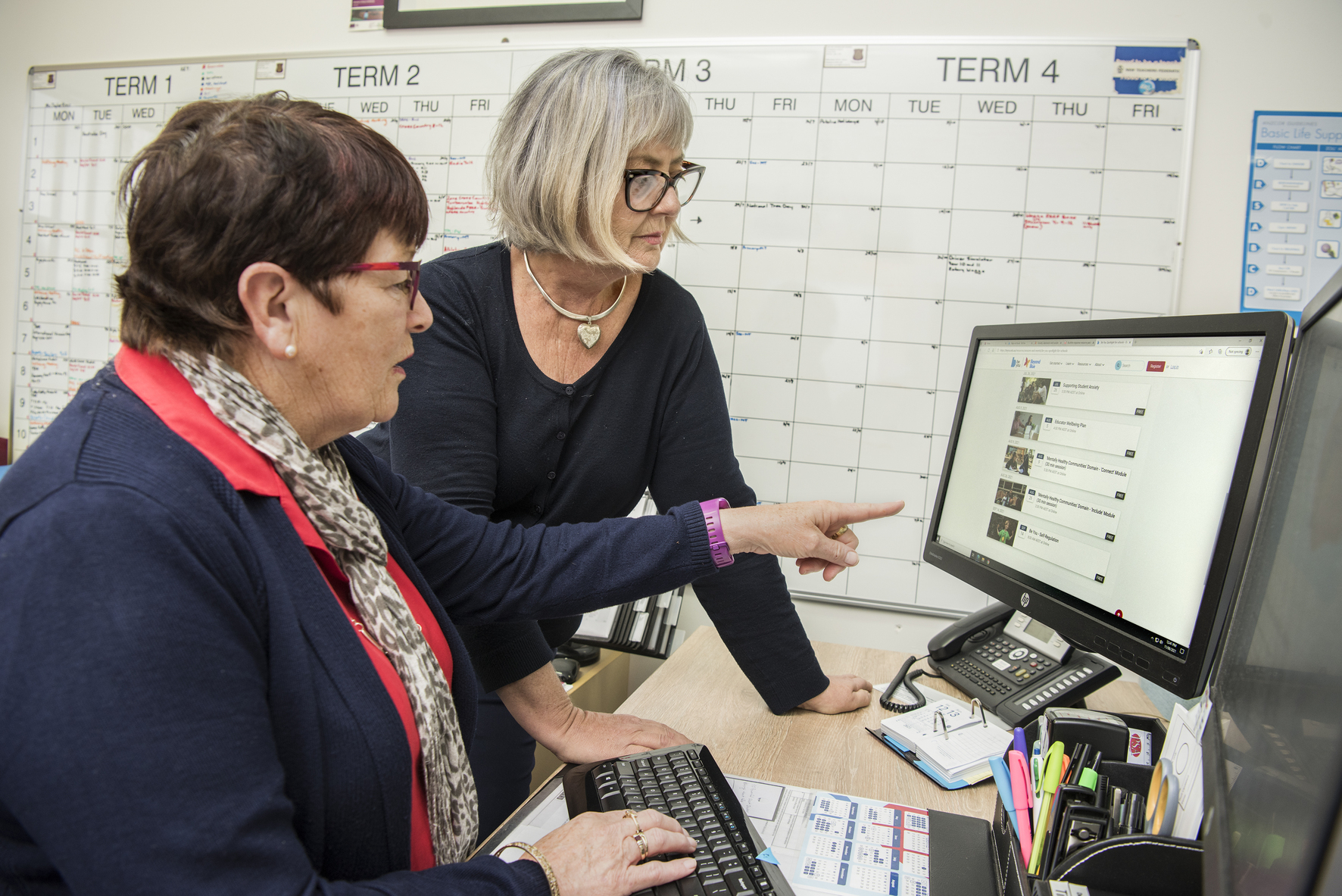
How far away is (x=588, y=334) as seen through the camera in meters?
1.13

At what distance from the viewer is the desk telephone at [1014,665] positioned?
1.01 metres

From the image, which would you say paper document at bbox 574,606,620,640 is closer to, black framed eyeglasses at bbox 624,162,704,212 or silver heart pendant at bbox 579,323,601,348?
silver heart pendant at bbox 579,323,601,348

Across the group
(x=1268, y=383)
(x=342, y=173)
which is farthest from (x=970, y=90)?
(x=342, y=173)

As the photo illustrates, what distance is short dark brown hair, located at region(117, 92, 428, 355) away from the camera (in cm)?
57

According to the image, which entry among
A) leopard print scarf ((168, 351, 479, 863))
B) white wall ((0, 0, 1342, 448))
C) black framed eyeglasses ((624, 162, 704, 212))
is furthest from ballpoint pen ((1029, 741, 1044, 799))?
white wall ((0, 0, 1342, 448))

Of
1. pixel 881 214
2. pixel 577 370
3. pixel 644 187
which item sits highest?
pixel 881 214

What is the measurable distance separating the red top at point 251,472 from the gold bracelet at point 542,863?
0.09m

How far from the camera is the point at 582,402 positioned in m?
1.12

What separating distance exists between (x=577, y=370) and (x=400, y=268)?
474mm

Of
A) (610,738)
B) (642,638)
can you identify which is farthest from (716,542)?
(642,638)

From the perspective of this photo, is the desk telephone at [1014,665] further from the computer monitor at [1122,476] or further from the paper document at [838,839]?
the paper document at [838,839]

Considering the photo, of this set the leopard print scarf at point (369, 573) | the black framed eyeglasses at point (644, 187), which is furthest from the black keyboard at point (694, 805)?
the black framed eyeglasses at point (644, 187)

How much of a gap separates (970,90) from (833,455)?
91cm

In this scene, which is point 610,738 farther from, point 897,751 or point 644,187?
point 644,187
